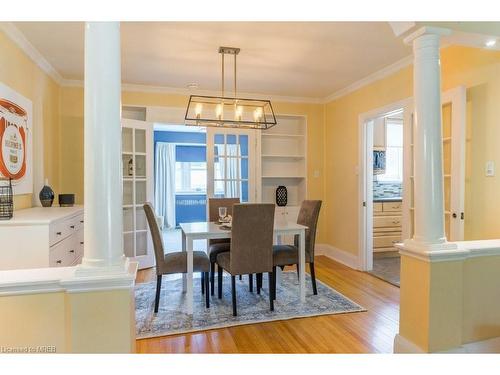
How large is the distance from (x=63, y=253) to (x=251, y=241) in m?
1.59

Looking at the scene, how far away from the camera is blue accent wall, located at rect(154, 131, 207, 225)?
27.6 feet

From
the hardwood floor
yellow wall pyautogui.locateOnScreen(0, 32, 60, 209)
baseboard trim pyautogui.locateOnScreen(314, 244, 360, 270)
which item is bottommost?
the hardwood floor

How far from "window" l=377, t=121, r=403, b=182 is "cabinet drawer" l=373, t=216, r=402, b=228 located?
2.69ft

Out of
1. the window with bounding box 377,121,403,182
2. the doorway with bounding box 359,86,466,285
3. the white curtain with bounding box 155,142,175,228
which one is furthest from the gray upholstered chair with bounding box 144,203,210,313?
the white curtain with bounding box 155,142,175,228

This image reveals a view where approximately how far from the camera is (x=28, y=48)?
3100 mm

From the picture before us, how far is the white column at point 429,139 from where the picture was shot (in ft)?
6.70

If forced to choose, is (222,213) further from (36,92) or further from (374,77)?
(374,77)

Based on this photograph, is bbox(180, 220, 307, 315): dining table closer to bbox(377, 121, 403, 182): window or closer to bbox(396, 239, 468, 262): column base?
bbox(396, 239, 468, 262): column base

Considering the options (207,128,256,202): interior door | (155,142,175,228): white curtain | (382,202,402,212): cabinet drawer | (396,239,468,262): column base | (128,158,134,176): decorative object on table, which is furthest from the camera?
(155,142,175,228): white curtain

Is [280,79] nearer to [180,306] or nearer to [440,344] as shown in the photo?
[180,306]

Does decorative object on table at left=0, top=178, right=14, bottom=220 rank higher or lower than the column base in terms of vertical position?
higher

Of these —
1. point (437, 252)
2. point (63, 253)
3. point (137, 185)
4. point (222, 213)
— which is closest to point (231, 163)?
point (137, 185)

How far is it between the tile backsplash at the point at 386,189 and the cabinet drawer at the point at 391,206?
1.26 feet
